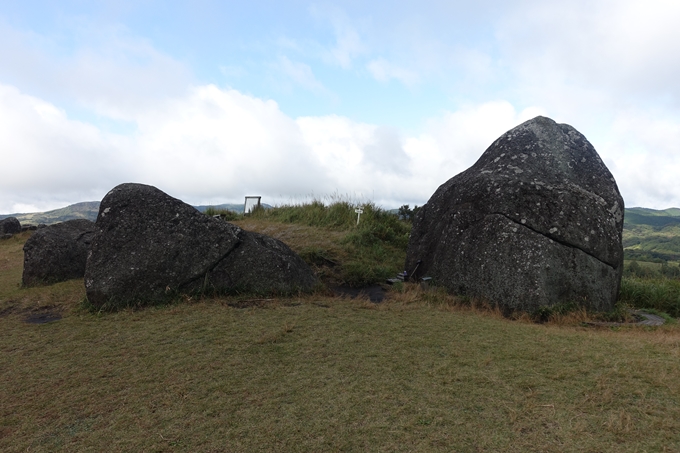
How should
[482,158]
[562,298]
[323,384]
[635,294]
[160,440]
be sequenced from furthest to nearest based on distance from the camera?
[482,158], [635,294], [562,298], [323,384], [160,440]

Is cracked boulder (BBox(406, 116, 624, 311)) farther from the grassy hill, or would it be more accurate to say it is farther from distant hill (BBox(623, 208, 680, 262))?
distant hill (BBox(623, 208, 680, 262))

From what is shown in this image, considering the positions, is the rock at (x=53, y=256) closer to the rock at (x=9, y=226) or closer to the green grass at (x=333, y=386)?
the green grass at (x=333, y=386)

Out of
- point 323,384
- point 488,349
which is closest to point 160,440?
point 323,384

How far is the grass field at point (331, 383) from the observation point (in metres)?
2.82

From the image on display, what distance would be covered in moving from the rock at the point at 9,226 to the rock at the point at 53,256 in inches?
591

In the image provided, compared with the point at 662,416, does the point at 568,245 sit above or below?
above

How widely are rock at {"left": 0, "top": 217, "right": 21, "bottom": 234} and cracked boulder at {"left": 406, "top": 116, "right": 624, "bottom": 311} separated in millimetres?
22853

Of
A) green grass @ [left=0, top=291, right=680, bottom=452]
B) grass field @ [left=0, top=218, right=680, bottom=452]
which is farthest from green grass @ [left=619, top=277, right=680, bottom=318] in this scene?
green grass @ [left=0, top=291, right=680, bottom=452]

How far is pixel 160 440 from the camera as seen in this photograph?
282cm

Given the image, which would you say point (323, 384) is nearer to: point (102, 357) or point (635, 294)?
point (102, 357)

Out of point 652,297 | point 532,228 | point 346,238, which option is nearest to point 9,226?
point 346,238

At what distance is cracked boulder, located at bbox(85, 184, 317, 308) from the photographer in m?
6.59

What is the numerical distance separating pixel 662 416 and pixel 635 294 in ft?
18.8

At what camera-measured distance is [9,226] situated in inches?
841
